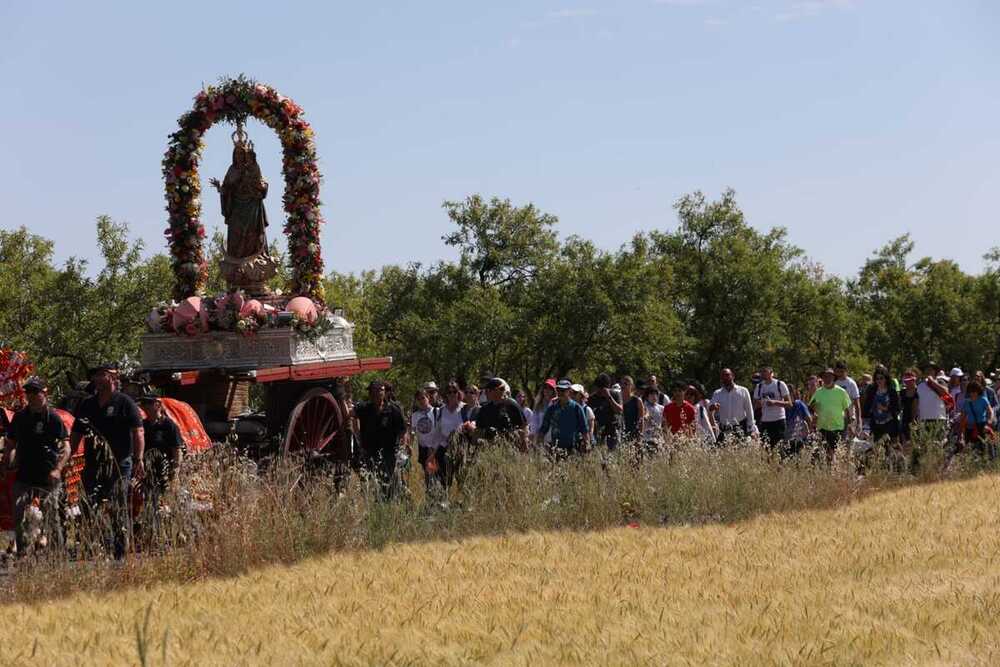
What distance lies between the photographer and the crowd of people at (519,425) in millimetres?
12828

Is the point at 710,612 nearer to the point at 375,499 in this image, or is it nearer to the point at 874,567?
the point at 874,567

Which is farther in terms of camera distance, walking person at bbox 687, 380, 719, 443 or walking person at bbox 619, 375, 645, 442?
walking person at bbox 619, 375, 645, 442

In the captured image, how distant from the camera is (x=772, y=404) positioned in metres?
21.0

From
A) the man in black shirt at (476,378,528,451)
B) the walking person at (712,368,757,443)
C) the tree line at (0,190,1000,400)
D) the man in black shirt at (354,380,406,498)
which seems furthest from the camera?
the tree line at (0,190,1000,400)

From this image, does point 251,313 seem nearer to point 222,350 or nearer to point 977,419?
point 222,350

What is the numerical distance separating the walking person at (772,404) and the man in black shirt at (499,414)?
565 centimetres

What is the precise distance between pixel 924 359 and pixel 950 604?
6519 centimetres

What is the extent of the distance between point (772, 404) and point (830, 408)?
153cm

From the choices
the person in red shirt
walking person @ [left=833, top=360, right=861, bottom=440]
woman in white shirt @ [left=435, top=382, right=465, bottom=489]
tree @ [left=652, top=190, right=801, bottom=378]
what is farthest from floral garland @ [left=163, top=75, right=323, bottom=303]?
tree @ [left=652, top=190, right=801, bottom=378]

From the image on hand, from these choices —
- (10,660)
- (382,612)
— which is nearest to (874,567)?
(382,612)

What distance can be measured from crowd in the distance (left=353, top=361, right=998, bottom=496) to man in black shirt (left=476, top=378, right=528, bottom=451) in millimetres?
11

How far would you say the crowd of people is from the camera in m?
12.8

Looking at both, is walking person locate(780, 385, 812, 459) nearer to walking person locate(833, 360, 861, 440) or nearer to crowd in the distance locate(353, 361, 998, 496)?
crowd in the distance locate(353, 361, 998, 496)

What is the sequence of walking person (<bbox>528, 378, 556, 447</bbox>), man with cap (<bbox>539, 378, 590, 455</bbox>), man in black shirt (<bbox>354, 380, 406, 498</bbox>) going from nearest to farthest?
1. man with cap (<bbox>539, 378, 590, 455</bbox>)
2. man in black shirt (<bbox>354, 380, 406, 498</bbox>)
3. walking person (<bbox>528, 378, 556, 447</bbox>)
